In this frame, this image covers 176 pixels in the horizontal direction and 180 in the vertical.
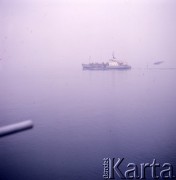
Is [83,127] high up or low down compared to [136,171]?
up

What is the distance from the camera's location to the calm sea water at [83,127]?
2.26m

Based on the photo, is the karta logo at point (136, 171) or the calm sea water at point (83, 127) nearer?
the karta logo at point (136, 171)

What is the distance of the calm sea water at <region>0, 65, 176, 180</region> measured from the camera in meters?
2.26

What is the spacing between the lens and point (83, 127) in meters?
3.00

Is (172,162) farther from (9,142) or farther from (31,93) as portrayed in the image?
(31,93)

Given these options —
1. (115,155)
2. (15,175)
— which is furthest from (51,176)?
(115,155)

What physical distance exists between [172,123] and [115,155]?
126cm

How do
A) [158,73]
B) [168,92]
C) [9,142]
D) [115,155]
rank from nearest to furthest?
[115,155], [9,142], [168,92], [158,73]

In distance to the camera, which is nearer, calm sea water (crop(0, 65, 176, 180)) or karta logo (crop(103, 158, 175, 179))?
karta logo (crop(103, 158, 175, 179))

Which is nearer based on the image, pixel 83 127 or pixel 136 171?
pixel 136 171

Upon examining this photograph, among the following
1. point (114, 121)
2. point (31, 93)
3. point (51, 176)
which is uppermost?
point (31, 93)

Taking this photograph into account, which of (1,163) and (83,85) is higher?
(83,85)

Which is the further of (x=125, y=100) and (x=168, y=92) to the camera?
(x=168, y=92)

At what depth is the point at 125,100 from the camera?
403cm
